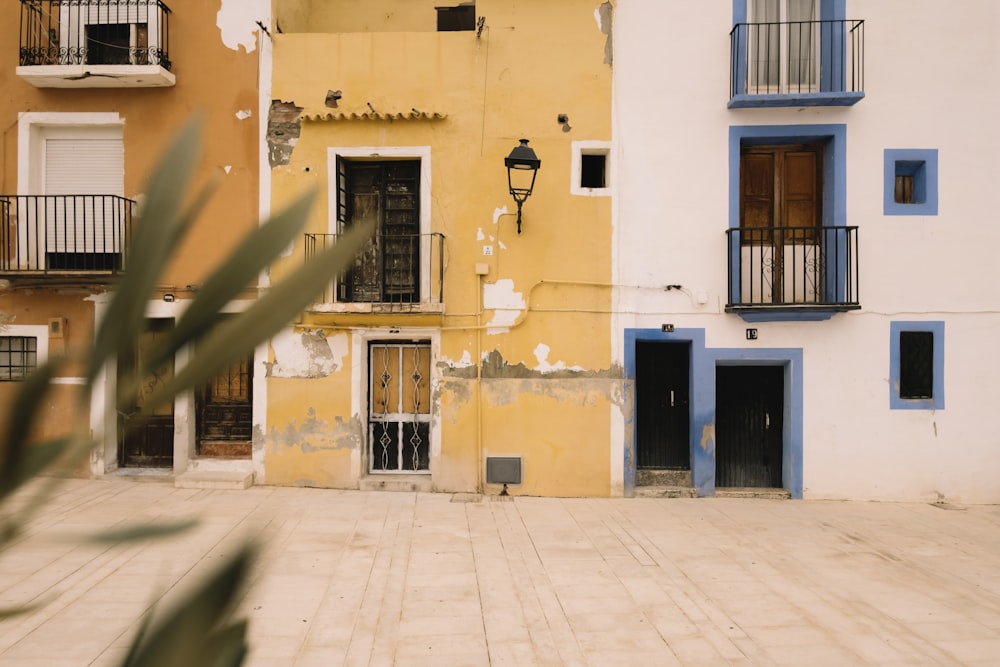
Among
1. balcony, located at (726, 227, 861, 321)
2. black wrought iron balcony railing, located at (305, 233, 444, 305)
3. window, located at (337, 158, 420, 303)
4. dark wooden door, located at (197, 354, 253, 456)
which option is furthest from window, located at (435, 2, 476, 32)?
dark wooden door, located at (197, 354, 253, 456)

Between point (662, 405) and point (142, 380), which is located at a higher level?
point (142, 380)

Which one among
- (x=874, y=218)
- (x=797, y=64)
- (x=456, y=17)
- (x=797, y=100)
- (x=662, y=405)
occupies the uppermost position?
(x=456, y=17)

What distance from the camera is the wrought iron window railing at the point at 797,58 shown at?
32.4ft

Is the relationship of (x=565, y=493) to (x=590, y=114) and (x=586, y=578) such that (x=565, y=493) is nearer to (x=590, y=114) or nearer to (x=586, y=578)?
(x=586, y=578)

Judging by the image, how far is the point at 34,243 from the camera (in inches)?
408

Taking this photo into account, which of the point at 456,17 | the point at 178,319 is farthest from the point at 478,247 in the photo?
the point at 178,319

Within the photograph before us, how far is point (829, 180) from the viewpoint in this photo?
10.2 metres

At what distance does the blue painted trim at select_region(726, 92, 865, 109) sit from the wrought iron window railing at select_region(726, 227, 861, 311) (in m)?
1.58

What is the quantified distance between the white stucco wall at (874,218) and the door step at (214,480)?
16.1 ft

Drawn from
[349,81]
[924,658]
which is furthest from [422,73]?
[924,658]

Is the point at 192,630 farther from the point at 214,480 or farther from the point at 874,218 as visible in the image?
the point at 874,218

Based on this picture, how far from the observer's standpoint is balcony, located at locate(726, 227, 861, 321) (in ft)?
32.3

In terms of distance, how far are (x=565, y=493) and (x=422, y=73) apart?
5864 millimetres

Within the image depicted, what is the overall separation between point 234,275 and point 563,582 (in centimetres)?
663
